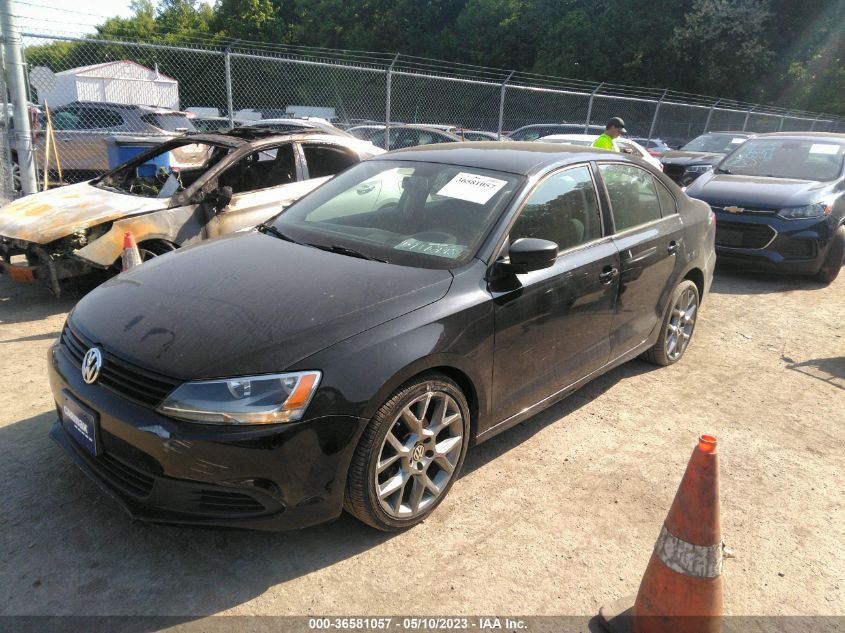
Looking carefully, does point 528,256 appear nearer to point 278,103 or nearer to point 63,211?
point 63,211

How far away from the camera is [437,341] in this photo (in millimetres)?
2742

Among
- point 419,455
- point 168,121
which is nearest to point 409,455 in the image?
point 419,455

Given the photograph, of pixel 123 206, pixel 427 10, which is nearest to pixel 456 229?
pixel 123 206

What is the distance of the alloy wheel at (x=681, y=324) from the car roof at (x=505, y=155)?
1240mm

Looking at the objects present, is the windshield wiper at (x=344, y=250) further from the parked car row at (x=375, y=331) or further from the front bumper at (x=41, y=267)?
the front bumper at (x=41, y=267)

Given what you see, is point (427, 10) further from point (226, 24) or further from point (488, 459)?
point (488, 459)

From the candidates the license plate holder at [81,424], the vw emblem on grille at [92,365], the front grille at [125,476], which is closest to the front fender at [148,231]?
the license plate holder at [81,424]

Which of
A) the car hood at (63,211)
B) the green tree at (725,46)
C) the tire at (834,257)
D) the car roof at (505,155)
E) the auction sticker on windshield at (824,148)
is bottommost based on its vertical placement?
the tire at (834,257)

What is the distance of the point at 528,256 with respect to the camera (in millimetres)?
2975

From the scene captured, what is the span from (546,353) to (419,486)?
1.03 m

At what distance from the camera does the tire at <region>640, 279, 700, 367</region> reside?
4648 mm

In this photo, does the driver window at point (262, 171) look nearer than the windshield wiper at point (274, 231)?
No

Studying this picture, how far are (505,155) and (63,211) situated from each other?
13.2ft

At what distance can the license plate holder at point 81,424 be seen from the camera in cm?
258
